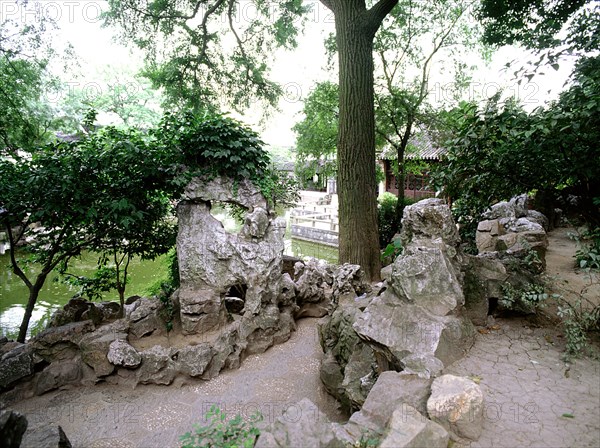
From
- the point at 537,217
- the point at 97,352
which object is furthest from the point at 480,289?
the point at 537,217

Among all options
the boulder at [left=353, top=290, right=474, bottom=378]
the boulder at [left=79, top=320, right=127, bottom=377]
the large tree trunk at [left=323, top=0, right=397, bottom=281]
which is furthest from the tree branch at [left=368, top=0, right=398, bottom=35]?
the boulder at [left=79, top=320, right=127, bottom=377]

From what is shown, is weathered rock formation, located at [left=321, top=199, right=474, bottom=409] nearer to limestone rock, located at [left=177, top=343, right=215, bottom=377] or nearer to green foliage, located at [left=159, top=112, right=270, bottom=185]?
limestone rock, located at [left=177, top=343, right=215, bottom=377]

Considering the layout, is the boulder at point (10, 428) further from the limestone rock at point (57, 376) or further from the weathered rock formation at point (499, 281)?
the weathered rock formation at point (499, 281)

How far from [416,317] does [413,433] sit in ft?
4.85

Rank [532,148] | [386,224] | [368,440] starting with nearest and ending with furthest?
[368,440], [532,148], [386,224]

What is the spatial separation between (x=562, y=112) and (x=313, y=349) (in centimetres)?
469

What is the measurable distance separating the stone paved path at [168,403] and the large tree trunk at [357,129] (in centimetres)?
254

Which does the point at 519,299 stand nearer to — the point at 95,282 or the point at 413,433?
the point at 413,433

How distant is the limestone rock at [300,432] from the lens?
2.57 meters

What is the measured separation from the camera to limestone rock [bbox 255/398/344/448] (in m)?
2.57

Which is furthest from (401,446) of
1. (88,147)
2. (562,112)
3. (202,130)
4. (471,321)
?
(88,147)

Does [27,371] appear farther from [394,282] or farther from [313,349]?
[394,282]

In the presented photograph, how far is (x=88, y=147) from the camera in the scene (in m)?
5.52

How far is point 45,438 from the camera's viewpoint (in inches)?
127
